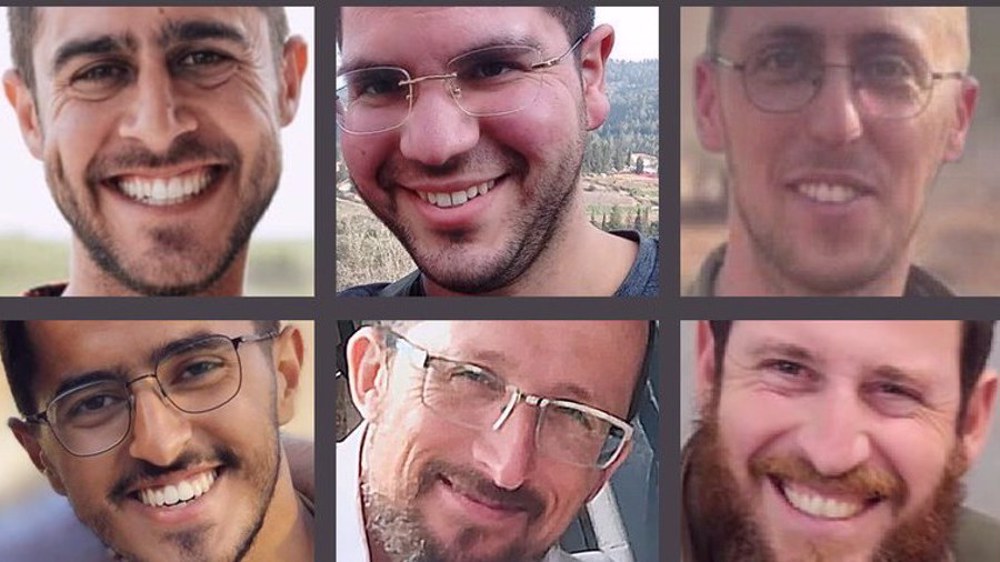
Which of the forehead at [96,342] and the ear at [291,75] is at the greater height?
the ear at [291,75]

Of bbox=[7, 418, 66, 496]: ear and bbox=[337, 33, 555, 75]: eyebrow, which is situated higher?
bbox=[337, 33, 555, 75]: eyebrow

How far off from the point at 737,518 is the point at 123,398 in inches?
32.7

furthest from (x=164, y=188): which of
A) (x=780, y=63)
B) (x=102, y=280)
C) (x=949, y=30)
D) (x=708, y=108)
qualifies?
(x=949, y=30)

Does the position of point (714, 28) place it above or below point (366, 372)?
above

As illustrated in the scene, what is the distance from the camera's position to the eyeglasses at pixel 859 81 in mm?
1513

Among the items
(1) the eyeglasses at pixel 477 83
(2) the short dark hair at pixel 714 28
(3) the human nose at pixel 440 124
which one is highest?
(2) the short dark hair at pixel 714 28

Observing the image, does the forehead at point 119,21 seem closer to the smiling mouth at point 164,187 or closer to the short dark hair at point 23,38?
the short dark hair at point 23,38

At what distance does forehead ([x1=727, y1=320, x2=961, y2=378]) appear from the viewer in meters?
1.51

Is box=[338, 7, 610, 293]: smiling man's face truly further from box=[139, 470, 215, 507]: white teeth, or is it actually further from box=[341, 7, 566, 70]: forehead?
box=[139, 470, 215, 507]: white teeth

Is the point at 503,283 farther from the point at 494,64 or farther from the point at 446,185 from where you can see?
the point at 494,64

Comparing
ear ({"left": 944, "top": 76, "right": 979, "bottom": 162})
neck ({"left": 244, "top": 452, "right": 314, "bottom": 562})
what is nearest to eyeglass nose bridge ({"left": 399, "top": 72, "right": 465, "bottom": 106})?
neck ({"left": 244, "top": 452, "right": 314, "bottom": 562})

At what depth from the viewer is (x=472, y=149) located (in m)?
1.51

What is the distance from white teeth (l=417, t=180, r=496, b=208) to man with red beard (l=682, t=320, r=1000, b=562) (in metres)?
0.35

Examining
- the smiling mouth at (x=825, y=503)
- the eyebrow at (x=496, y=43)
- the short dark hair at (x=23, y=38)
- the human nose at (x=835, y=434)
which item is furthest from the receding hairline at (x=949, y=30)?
the short dark hair at (x=23, y=38)
